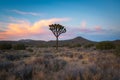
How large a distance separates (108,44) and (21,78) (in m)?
20.7

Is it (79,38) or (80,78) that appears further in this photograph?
(79,38)

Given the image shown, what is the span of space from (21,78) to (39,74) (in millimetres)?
731

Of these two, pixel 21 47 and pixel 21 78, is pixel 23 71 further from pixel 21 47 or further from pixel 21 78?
pixel 21 47

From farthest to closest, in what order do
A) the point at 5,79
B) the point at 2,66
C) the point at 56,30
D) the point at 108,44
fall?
1. the point at 56,30
2. the point at 108,44
3. the point at 2,66
4. the point at 5,79

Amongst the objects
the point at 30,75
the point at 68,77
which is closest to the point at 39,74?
the point at 30,75

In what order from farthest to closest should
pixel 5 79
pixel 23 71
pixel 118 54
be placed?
pixel 118 54 < pixel 23 71 < pixel 5 79

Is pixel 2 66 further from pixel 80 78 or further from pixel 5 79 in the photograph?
pixel 80 78

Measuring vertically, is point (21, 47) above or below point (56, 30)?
below

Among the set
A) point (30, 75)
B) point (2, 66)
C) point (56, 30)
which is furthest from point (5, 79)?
point (56, 30)

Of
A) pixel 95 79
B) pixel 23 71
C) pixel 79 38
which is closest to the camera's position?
pixel 95 79

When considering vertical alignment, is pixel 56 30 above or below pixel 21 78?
above

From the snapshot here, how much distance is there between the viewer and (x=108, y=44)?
2412cm

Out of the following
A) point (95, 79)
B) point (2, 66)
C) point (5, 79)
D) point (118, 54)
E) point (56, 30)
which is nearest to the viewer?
point (95, 79)

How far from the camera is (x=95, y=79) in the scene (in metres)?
5.04
